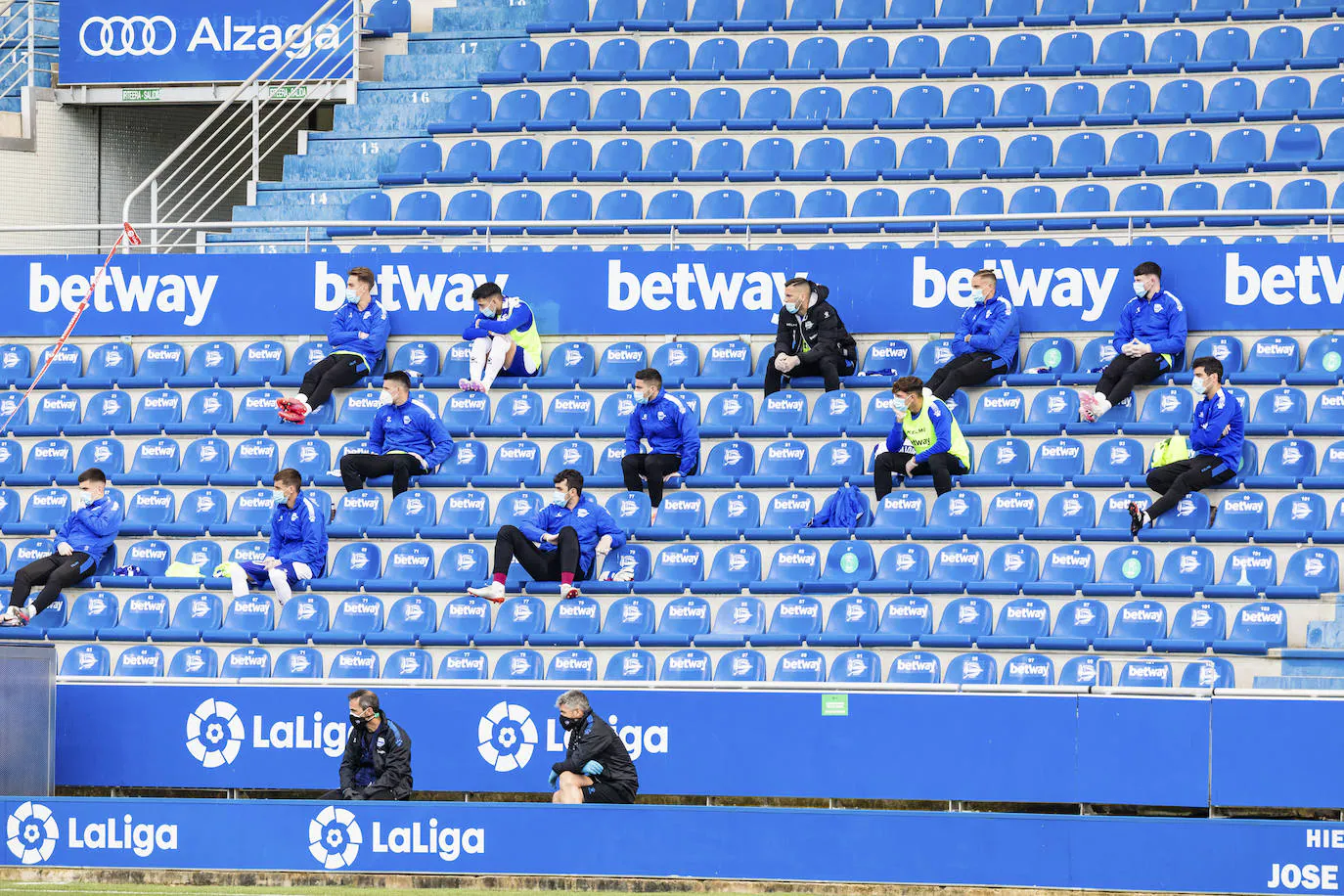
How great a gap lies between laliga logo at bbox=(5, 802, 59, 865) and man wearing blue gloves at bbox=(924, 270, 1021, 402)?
6.74 m

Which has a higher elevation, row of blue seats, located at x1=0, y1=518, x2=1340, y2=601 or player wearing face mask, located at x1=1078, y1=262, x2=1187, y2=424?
player wearing face mask, located at x1=1078, y1=262, x2=1187, y2=424

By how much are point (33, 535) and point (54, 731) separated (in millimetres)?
2870

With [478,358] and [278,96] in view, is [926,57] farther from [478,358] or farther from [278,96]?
[278,96]

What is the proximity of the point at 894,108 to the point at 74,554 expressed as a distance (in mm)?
7908

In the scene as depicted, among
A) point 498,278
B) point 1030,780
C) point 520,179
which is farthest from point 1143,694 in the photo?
point 520,179

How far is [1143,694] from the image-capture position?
11.0 meters

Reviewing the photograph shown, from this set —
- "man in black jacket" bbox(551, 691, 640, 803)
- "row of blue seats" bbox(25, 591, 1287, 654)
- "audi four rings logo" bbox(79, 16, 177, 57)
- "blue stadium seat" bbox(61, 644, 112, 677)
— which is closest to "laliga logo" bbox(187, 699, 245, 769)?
"row of blue seats" bbox(25, 591, 1287, 654)

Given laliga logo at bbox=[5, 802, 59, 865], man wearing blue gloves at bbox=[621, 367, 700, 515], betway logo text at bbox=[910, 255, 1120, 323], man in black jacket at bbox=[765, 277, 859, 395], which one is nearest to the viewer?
laliga logo at bbox=[5, 802, 59, 865]

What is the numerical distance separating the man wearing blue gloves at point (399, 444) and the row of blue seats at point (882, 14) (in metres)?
5.47

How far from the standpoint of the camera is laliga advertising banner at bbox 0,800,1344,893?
32.6 feet

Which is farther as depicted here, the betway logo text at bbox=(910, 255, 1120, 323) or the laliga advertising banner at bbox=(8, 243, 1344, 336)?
the betway logo text at bbox=(910, 255, 1120, 323)

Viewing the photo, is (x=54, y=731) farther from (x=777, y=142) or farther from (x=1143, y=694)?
(x=777, y=142)

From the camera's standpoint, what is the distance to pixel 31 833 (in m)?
10.7

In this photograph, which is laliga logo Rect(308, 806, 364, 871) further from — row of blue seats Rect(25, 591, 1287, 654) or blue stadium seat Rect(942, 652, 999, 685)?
blue stadium seat Rect(942, 652, 999, 685)
